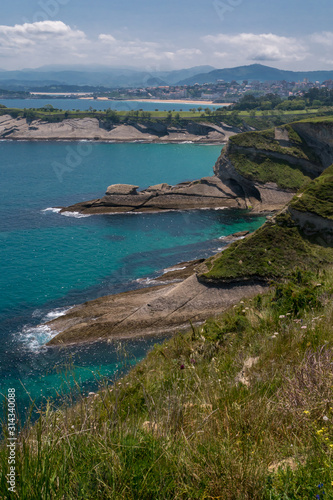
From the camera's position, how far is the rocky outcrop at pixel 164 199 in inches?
2445

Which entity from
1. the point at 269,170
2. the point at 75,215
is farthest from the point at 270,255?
the point at 269,170

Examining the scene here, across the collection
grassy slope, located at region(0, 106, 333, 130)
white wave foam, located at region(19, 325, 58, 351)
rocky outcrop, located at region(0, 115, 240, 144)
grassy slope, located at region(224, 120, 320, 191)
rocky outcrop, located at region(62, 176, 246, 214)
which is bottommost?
white wave foam, located at region(19, 325, 58, 351)

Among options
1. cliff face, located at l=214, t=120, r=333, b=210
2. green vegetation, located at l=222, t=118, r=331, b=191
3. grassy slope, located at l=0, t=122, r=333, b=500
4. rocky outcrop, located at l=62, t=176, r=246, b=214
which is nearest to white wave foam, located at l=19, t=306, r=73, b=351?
grassy slope, located at l=0, t=122, r=333, b=500

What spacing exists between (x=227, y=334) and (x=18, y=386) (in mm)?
16119

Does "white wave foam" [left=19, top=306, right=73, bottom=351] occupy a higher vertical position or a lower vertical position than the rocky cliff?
lower

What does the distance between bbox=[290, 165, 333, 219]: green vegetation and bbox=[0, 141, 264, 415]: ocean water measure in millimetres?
12880

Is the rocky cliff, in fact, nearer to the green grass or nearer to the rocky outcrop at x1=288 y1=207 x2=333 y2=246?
the green grass

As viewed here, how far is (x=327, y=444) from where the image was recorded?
3615 millimetres

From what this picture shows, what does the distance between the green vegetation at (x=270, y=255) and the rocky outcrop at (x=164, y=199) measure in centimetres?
3076

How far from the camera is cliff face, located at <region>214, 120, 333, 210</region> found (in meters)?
65.3

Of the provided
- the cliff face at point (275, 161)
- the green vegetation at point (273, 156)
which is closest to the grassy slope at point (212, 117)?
the green vegetation at point (273, 156)

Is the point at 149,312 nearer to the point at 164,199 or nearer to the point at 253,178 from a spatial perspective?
the point at 164,199

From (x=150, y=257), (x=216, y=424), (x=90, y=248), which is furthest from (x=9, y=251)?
(x=216, y=424)

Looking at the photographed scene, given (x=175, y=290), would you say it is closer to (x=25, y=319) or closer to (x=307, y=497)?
(x=25, y=319)
